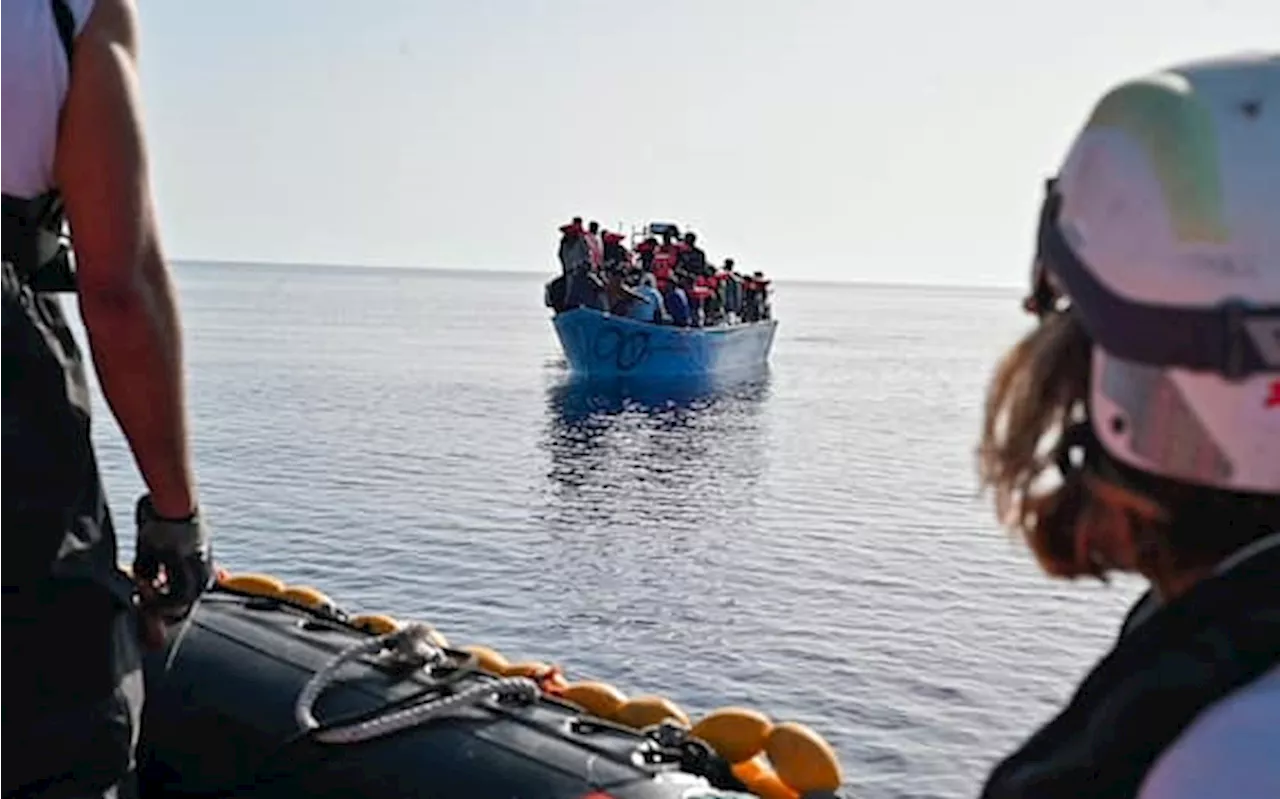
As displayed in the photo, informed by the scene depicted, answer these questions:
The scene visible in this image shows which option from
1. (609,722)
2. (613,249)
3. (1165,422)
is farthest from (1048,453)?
(613,249)

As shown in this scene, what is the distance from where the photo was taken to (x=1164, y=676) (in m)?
1.32

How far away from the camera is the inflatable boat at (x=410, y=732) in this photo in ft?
11.1

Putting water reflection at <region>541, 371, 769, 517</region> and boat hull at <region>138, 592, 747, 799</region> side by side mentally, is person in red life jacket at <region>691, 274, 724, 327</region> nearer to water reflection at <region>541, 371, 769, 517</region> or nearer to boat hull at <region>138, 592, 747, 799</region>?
water reflection at <region>541, 371, 769, 517</region>

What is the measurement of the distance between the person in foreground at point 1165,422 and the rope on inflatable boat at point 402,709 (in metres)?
2.18

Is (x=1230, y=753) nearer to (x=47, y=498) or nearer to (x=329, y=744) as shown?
(x=47, y=498)

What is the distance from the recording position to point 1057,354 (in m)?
1.48

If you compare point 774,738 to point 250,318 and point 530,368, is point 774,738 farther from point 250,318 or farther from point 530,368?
point 250,318

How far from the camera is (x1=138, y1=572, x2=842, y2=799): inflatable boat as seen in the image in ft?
11.1

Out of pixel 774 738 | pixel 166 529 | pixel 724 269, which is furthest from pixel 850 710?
pixel 724 269

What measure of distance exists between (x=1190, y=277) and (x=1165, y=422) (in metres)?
0.12

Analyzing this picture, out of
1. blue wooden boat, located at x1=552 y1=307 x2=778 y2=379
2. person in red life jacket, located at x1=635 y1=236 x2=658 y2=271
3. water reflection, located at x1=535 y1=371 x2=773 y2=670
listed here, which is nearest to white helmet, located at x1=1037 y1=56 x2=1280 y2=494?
water reflection, located at x1=535 y1=371 x2=773 y2=670

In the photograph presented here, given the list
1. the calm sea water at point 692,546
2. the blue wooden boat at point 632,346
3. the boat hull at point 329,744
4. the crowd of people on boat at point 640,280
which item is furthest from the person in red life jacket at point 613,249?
the boat hull at point 329,744

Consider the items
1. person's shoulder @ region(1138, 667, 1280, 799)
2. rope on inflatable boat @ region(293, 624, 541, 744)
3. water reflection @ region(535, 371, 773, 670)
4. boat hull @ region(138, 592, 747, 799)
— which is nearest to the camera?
person's shoulder @ region(1138, 667, 1280, 799)

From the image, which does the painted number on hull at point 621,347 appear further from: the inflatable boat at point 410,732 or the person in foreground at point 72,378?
the person in foreground at point 72,378
